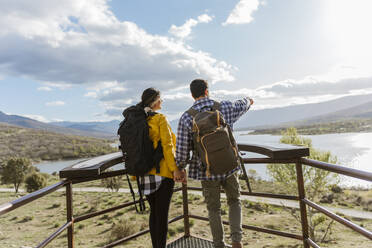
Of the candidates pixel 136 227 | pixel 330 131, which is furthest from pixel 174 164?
pixel 330 131

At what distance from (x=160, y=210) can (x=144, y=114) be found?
2.92 feet

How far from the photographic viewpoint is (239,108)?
2424 millimetres

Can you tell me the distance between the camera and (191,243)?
124 inches

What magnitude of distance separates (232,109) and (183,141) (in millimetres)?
565

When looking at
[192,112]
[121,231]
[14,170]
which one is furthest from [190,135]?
[14,170]

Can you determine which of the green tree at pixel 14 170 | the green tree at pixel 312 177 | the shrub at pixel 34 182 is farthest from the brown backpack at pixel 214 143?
the green tree at pixel 14 170

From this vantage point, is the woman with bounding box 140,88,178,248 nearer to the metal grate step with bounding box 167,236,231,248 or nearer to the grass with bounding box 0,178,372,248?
the metal grate step with bounding box 167,236,231,248

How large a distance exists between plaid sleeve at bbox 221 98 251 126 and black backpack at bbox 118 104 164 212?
0.67m

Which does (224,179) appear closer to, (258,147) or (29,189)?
(258,147)

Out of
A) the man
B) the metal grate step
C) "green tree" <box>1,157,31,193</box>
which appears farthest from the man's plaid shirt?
"green tree" <box>1,157,31,193</box>

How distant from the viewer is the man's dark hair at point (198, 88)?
2.34 metres

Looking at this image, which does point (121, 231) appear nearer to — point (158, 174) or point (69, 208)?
point (69, 208)

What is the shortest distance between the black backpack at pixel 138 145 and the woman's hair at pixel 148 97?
0.27ft

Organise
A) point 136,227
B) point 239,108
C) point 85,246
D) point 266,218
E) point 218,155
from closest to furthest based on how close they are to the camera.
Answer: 1. point 218,155
2. point 239,108
3. point 85,246
4. point 136,227
5. point 266,218
